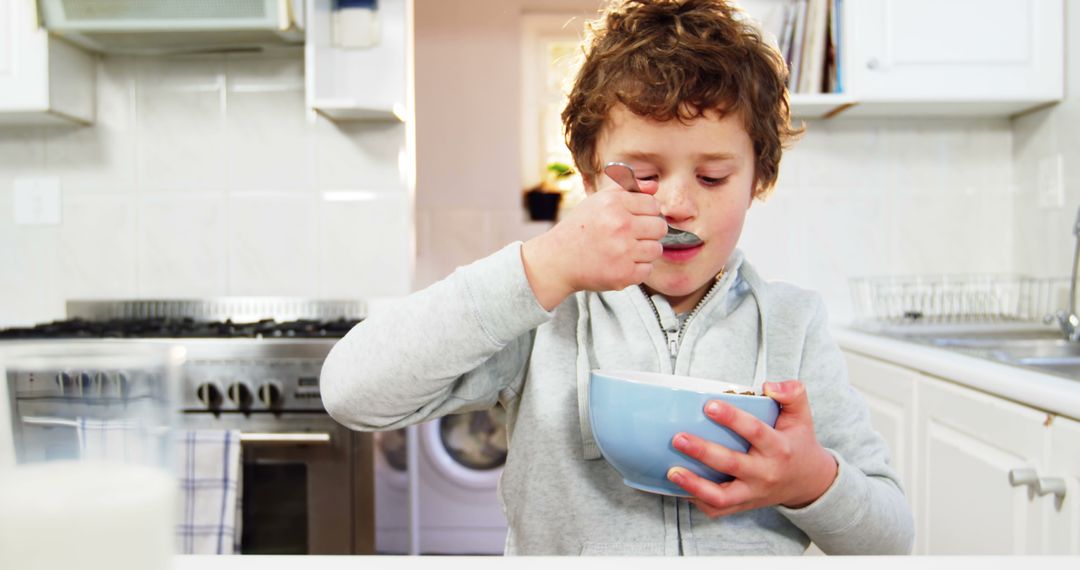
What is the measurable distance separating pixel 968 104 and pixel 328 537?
1813mm

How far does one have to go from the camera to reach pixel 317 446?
5.70 feet

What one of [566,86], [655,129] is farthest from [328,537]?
[655,129]

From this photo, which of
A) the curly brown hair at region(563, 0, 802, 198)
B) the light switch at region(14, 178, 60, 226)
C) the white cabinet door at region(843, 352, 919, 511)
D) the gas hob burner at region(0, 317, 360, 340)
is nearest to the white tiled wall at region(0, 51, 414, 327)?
the light switch at region(14, 178, 60, 226)

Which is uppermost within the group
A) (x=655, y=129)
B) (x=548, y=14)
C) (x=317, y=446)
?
(x=548, y=14)

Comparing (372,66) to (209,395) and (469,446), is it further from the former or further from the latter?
(469,446)

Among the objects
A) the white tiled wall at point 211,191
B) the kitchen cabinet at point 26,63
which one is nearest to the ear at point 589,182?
the white tiled wall at point 211,191

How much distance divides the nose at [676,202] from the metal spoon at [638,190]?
0.01m

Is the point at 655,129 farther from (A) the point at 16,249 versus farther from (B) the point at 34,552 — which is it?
(A) the point at 16,249

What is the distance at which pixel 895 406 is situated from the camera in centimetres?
163

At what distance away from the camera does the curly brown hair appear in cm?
82

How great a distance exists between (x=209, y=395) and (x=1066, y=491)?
149 cm

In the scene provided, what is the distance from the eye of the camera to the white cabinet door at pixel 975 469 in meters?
1.18

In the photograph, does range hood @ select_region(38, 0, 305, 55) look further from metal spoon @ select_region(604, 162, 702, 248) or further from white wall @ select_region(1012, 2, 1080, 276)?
white wall @ select_region(1012, 2, 1080, 276)

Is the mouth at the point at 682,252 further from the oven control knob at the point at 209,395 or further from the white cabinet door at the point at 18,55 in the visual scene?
the white cabinet door at the point at 18,55
